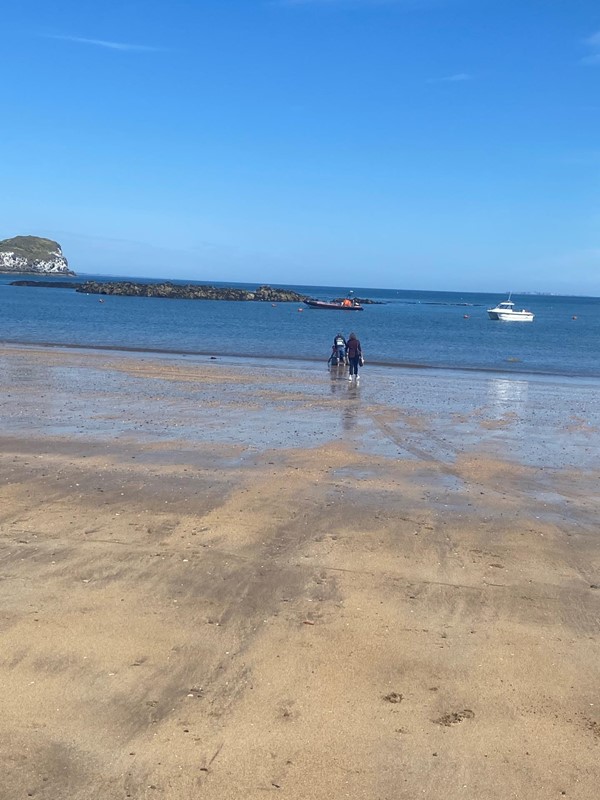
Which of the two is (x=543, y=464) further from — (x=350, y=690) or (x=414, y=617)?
(x=350, y=690)

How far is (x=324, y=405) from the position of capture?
24.0m

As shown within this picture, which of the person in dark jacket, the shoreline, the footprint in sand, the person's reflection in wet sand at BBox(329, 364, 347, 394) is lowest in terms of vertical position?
the shoreline

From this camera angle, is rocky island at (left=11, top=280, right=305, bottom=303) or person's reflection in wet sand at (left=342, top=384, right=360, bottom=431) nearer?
person's reflection in wet sand at (left=342, top=384, right=360, bottom=431)

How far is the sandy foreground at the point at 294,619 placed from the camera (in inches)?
224

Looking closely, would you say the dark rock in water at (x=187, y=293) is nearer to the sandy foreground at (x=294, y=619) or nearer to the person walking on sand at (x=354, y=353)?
the person walking on sand at (x=354, y=353)

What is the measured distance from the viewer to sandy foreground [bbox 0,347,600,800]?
18.7ft

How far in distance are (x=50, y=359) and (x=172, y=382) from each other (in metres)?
9.42

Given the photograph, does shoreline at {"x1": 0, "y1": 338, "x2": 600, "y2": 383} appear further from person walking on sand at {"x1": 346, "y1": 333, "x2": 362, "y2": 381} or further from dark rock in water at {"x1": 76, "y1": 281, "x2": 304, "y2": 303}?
dark rock in water at {"x1": 76, "y1": 281, "x2": 304, "y2": 303}

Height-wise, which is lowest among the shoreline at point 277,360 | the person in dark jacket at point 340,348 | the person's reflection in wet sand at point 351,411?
the shoreline at point 277,360

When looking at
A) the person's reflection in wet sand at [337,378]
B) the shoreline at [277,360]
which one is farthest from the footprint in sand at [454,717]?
the shoreline at [277,360]

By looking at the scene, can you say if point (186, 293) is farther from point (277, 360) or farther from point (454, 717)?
point (454, 717)

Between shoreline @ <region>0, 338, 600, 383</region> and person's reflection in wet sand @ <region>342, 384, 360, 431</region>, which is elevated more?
person's reflection in wet sand @ <region>342, 384, 360, 431</region>

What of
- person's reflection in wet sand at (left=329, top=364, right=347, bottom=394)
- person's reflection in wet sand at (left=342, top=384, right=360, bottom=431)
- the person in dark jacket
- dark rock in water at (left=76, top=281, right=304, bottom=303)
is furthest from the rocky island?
person's reflection in wet sand at (left=342, top=384, right=360, bottom=431)

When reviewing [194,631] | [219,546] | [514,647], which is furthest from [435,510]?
[194,631]
